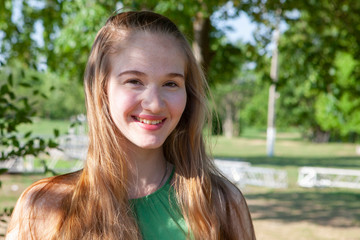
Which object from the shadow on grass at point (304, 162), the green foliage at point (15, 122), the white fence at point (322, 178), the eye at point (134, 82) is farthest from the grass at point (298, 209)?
the shadow on grass at point (304, 162)

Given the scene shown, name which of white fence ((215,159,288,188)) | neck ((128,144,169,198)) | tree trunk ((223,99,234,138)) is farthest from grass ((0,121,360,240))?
tree trunk ((223,99,234,138))

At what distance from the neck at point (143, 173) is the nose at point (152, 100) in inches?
8.3

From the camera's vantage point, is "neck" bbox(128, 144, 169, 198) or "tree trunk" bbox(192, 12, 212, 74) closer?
"neck" bbox(128, 144, 169, 198)

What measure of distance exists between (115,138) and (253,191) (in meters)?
11.9

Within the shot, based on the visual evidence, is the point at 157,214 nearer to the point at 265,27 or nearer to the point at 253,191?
the point at 265,27

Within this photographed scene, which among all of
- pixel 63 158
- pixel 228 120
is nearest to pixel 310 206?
pixel 63 158

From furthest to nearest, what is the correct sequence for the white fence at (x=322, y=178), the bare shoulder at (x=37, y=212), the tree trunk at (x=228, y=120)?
the tree trunk at (x=228, y=120)
the white fence at (x=322, y=178)
the bare shoulder at (x=37, y=212)

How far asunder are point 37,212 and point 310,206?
34.2 feet

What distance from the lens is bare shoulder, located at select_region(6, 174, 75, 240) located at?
1.46 m

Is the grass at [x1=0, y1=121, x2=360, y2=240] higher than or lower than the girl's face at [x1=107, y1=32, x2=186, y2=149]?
lower

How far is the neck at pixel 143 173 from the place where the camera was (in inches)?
65.4

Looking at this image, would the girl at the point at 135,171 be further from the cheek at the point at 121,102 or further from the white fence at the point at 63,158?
the white fence at the point at 63,158

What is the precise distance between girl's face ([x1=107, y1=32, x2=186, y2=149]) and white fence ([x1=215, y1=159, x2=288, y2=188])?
1137cm

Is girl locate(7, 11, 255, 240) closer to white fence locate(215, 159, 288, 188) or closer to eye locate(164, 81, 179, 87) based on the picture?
eye locate(164, 81, 179, 87)
